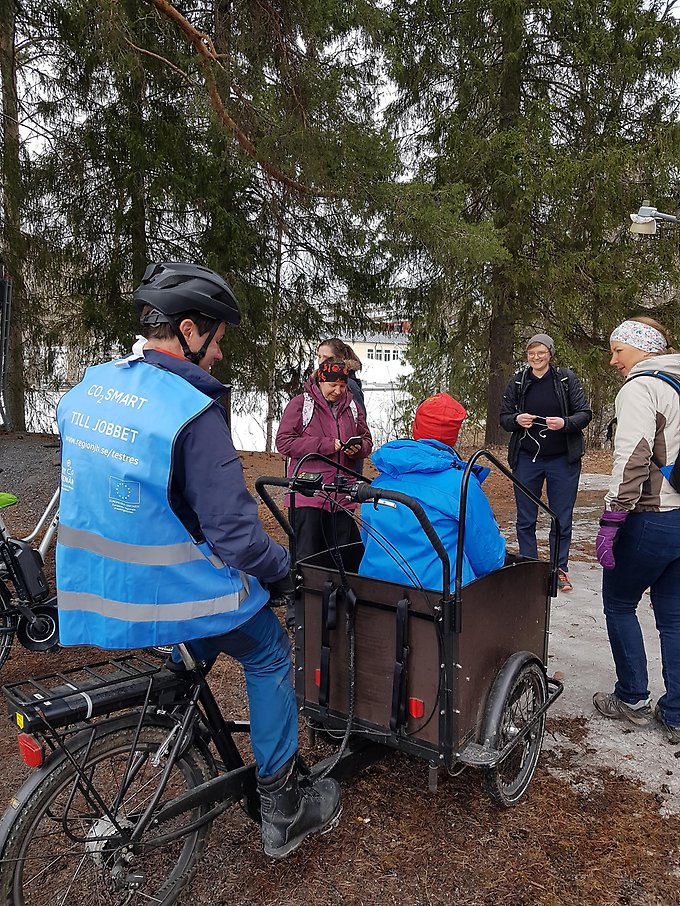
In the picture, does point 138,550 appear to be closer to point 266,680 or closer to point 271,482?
point 266,680

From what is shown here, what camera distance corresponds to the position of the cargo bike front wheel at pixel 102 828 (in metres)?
1.93

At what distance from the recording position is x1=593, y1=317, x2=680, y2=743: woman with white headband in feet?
10.5

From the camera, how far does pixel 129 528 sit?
187cm

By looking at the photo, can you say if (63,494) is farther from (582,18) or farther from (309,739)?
(582,18)

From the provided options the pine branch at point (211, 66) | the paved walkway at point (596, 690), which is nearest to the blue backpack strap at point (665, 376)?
the paved walkway at point (596, 690)

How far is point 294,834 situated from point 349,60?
9887mm

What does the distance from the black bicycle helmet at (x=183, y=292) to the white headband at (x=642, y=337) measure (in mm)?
2080

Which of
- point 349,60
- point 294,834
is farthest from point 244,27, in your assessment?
point 294,834

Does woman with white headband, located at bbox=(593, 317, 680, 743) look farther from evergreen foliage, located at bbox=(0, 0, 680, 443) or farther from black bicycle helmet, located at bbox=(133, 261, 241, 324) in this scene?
evergreen foliage, located at bbox=(0, 0, 680, 443)

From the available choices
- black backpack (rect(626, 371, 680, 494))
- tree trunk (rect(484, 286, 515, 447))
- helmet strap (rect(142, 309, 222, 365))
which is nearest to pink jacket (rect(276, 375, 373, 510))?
black backpack (rect(626, 371, 680, 494))

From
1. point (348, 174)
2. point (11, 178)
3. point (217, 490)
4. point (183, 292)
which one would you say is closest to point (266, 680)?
point (217, 490)

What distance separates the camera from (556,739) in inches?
136

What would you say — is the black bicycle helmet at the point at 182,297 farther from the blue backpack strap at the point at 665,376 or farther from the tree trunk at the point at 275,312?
the tree trunk at the point at 275,312

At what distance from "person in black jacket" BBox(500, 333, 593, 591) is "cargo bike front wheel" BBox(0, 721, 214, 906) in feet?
12.1
